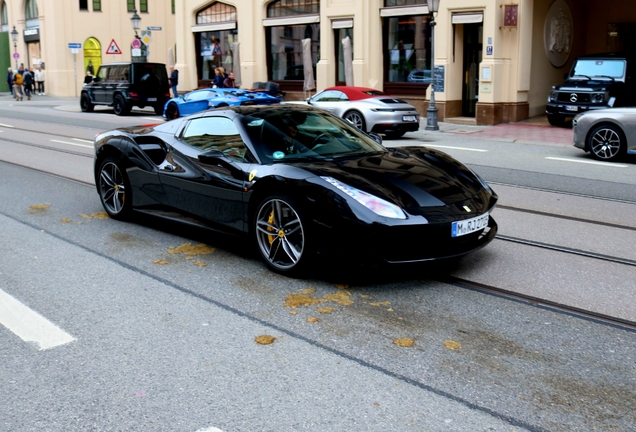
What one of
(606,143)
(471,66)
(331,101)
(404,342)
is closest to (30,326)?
(404,342)

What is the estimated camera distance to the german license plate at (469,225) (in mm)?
5562

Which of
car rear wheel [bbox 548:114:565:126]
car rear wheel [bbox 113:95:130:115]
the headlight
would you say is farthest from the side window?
car rear wheel [bbox 113:95:130:115]

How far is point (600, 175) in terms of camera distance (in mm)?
11953

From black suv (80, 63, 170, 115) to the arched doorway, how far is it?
20.8m

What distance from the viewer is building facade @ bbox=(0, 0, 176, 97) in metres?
46.4

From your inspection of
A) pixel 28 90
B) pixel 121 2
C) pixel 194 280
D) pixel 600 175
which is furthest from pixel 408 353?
pixel 121 2

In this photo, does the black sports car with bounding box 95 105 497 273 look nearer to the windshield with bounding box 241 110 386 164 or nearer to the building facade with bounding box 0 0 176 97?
the windshield with bounding box 241 110 386 164

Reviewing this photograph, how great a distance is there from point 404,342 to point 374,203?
1.28m

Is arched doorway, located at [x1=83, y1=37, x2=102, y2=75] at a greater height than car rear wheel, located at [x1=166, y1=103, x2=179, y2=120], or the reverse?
arched doorway, located at [x1=83, y1=37, x2=102, y2=75]

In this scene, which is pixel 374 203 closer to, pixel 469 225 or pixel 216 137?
pixel 469 225

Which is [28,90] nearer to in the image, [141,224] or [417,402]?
[141,224]

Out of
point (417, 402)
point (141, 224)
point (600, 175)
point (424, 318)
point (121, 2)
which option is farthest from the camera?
point (121, 2)

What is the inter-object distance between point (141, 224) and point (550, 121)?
16254 millimetres

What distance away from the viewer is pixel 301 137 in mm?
6613
